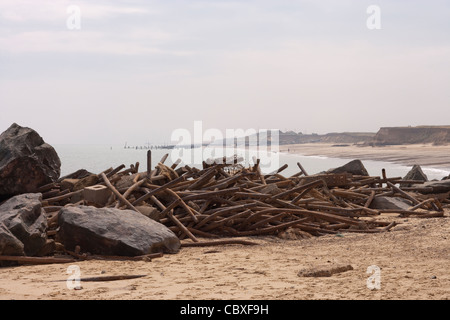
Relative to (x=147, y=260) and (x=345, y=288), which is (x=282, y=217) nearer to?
(x=147, y=260)

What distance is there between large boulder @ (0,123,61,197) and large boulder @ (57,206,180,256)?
180 cm

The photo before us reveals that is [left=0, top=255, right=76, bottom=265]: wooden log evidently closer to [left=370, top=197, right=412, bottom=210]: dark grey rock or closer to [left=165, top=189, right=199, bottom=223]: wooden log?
[left=165, top=189, right=199, bottom=223]: wooden log

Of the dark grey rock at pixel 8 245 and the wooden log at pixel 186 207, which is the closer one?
the dark grey rock at pixel 8 245

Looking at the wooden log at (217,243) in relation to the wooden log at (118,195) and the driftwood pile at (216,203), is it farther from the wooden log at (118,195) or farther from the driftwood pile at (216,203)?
the wooden log at (118,195)

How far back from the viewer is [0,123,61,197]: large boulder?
27.3ft

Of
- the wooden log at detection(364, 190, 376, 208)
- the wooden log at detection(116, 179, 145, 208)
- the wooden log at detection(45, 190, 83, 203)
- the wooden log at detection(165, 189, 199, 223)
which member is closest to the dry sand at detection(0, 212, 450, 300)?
the wooden log at detection(165, 189, 199, 223)

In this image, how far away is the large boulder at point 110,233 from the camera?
655 cm

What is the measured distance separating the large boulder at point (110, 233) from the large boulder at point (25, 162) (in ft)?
5.90

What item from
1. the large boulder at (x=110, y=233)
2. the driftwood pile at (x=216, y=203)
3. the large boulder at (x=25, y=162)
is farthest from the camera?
the large boulder at (x=25, y=162)

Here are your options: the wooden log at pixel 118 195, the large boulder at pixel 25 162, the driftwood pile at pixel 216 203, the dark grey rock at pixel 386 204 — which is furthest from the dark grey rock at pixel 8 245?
the dark grey rock at pixel 386 204

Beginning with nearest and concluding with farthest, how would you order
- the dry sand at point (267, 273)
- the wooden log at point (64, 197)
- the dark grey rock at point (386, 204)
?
1. the dry sand at point (267, 273)
2. the wooden log at point (64, 197)
3. the dark grey rock at point (386, 204)

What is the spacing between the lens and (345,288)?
4.59 metres

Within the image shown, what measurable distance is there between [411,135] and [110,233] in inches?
4011
